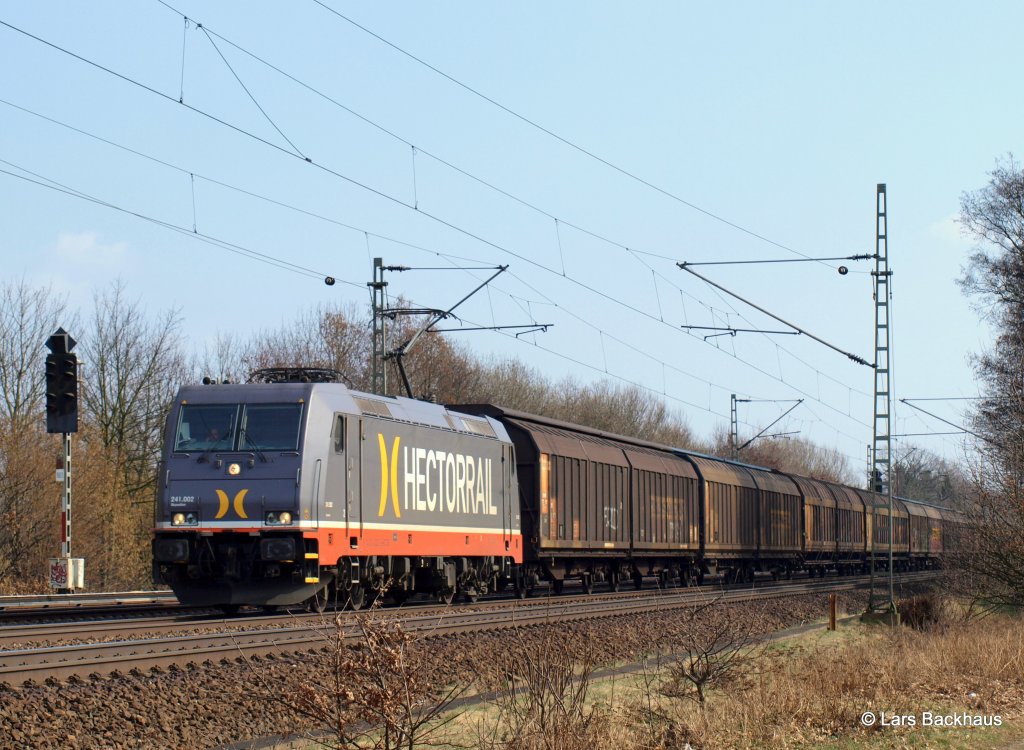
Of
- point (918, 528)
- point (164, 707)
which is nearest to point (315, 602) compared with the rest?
point (164, 707)

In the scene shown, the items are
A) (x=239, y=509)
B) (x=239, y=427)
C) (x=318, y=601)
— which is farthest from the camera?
(x=239, y=427)

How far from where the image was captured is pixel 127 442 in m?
43.4

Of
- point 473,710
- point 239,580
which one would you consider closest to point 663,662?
point 473,710

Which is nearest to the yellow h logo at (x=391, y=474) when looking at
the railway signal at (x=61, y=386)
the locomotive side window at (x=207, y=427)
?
the locomotive side window at (x=207, y=427)

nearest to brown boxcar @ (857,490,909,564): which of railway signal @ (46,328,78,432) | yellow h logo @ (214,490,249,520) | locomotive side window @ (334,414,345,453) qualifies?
locomotive side window @ (334,414,345,453)

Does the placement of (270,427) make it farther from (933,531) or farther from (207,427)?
(933,531)

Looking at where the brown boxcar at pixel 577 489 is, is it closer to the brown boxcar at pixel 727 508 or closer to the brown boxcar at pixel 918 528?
the brown boxcar at pixel 727 508

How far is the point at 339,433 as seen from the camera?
19.4m

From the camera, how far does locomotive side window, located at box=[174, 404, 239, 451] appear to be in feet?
62.0

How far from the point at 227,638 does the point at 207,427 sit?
16.5ft

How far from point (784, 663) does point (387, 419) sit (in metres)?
8.44

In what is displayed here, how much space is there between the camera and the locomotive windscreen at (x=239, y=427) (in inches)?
738

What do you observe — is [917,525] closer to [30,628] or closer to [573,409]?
[573,409]

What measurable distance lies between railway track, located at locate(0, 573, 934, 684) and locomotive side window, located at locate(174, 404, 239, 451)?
2.61 meters
